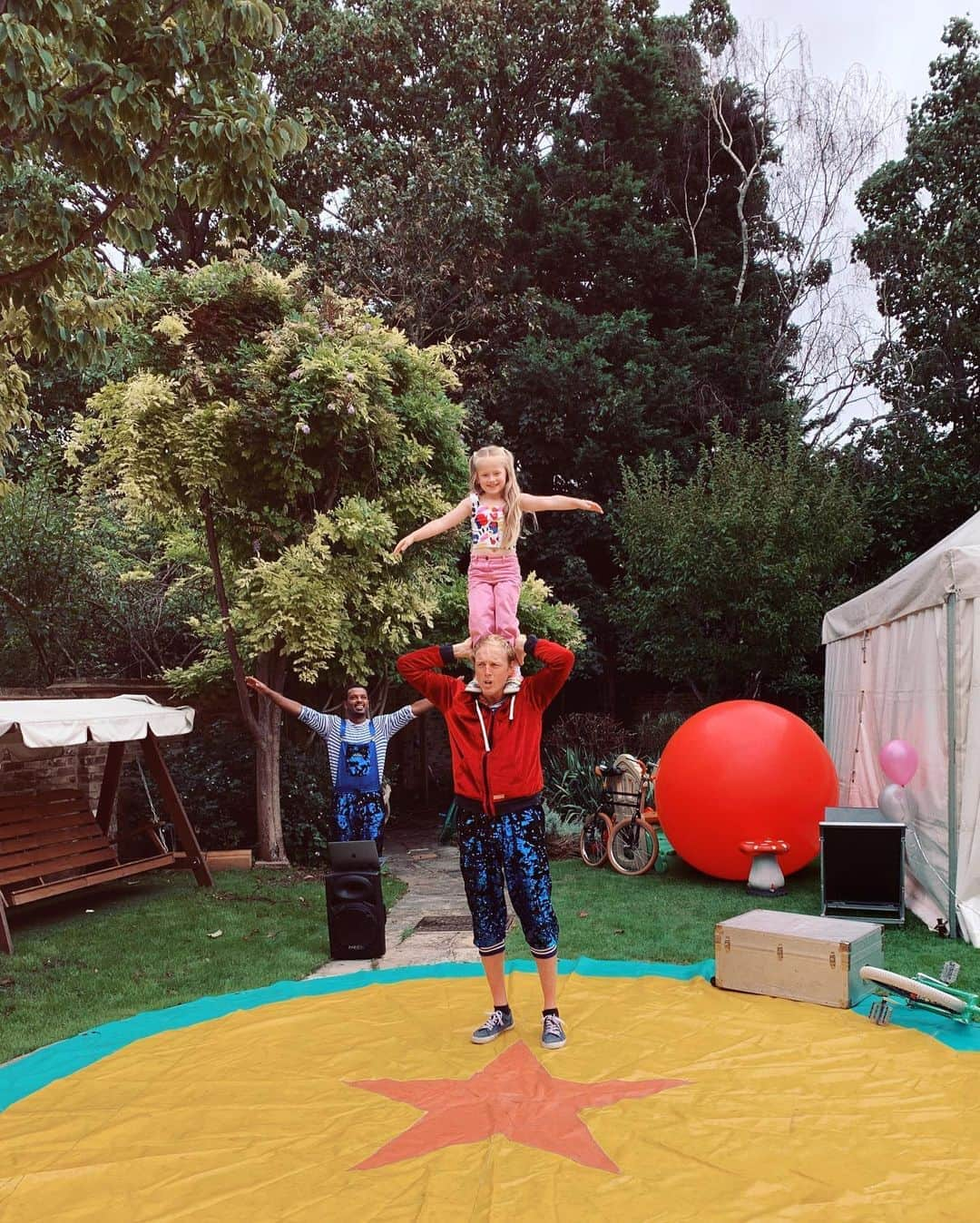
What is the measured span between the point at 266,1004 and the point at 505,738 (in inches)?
89.6

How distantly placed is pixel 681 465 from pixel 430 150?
7.38 metres

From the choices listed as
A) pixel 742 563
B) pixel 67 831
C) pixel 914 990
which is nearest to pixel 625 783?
pixel 742 563

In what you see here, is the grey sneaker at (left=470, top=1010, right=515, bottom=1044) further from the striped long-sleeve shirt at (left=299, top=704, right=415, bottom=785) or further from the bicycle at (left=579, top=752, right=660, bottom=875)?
the bicycle at (left=579, top=752, right=660, bottom=875)

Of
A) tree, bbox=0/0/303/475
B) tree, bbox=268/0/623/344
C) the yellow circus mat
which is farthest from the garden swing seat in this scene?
tree, bbox=268/0/623/344

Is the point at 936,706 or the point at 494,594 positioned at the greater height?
the point at 494,594

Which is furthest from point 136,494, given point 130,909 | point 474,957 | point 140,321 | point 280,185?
point 280,185

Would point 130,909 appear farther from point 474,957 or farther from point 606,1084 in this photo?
point 606,1084

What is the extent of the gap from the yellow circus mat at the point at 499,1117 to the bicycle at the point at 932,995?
2.8 inches

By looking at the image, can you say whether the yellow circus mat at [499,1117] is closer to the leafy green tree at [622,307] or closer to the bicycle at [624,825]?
the bicycle at [624,825]

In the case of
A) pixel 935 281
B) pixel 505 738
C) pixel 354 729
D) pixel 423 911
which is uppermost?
pixel 935 281

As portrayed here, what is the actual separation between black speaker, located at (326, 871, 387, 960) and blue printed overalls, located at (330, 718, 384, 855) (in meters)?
1.02

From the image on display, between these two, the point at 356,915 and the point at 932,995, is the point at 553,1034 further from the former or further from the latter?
the point at 356,915

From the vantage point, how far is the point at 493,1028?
4227 mm

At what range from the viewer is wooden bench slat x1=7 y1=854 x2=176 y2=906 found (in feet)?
22.2
